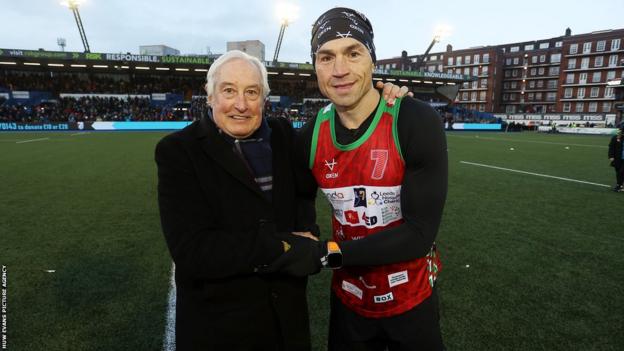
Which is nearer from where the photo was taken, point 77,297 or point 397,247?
point 397,247

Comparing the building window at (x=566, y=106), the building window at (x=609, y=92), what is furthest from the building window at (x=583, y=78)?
the building window at (x=566, y=106)

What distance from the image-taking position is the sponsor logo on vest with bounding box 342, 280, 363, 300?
2.07m

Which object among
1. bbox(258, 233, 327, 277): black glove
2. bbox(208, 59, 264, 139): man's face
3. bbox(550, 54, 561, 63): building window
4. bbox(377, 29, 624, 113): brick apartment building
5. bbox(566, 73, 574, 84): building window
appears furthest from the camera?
bbox(550, 54, 561, 63): building window

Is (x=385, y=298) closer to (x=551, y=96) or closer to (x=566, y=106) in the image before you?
(x=566, y=106)

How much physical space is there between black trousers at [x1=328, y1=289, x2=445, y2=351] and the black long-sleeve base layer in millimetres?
446

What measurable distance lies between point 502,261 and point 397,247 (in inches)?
153

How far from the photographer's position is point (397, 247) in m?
1.75

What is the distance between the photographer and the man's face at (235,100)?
6.22 feet

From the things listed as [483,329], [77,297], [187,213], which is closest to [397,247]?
[187,213]

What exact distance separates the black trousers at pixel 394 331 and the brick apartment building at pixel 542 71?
61.6 m

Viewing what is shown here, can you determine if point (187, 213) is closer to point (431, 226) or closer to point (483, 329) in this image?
point (431, 226)

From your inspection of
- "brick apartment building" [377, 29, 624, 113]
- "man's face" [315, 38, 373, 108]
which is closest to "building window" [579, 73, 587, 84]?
"brick apartment building" [377, 29, 624, 113]

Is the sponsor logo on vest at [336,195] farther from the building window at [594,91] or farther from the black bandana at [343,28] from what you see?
the building window at [594,91]

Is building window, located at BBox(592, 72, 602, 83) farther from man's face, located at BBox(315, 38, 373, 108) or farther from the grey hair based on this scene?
the grey hair
